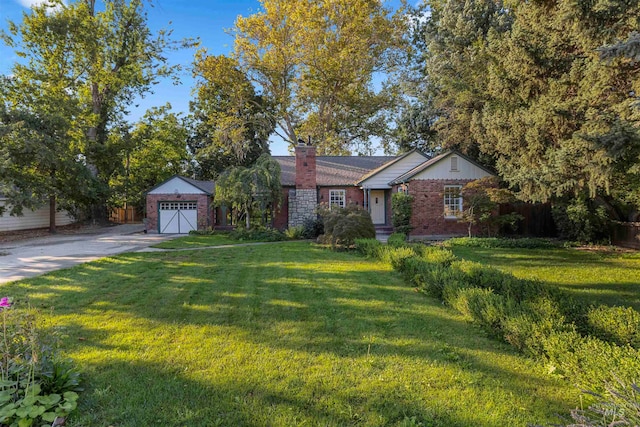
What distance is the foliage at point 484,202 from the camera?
43.8 ft

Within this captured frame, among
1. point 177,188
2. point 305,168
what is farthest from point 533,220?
point 177,188

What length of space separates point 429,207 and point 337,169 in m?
6.86

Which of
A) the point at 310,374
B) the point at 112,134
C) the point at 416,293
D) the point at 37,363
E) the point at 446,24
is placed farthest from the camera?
the point at 112,134

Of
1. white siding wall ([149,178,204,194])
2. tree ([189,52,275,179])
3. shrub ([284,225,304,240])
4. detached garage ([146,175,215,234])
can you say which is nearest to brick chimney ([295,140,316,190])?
shrub ([284,225,304,240])

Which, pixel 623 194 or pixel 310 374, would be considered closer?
pixel 310 374

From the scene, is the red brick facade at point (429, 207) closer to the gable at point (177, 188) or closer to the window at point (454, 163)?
the window at point (454, 163)

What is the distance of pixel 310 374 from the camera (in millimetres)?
3170

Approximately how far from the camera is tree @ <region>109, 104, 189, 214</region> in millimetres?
24531

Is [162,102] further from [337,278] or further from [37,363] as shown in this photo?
[37,363]

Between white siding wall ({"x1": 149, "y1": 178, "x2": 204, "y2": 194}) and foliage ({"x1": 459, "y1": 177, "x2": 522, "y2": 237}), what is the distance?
1358 centimetres

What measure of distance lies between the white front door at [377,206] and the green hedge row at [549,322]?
13.0 meters


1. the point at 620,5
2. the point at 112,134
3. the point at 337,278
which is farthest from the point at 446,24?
the point at 112,134

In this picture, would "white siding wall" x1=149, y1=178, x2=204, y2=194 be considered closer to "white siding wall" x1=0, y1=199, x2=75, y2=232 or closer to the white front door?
"white siding wall" x1=0, y1=199, x2=75, y2=232

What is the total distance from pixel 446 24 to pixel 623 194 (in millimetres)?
11584
